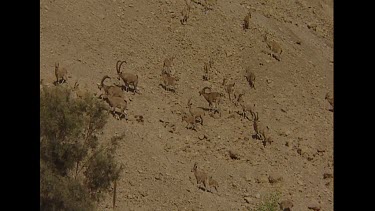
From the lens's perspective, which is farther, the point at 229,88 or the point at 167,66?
the point at 229,88

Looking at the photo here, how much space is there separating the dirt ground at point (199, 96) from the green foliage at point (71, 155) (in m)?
0.60

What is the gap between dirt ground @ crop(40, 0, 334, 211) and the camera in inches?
519

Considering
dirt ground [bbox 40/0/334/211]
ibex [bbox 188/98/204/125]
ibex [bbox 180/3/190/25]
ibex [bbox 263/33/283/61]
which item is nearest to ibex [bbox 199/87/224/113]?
dirt ground [bbox 40/0/334/211]

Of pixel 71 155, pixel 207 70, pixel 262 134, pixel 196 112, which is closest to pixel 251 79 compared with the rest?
pixel 207 70

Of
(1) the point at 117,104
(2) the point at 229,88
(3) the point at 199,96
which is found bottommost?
(1) the point at 117,104

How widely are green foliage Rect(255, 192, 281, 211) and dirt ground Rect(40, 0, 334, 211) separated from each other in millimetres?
195

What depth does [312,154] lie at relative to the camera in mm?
16547

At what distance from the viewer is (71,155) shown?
1084cm

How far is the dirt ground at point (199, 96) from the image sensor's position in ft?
43.2

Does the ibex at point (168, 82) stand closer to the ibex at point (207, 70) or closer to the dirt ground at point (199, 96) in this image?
the dirt ground at point (199, 96)

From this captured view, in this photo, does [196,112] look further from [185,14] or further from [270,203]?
[185,14]

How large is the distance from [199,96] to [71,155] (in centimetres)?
585
